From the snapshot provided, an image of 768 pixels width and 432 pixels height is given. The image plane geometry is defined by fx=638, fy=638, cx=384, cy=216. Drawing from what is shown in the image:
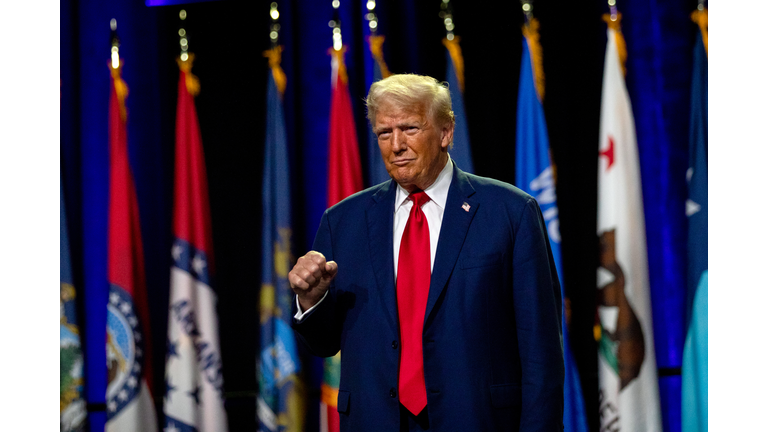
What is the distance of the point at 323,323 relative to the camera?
5.68 feet

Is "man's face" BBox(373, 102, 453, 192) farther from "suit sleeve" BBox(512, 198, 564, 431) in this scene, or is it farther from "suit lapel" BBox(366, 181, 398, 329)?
"suit sleeve" BBox(512, 198, 564, 431)

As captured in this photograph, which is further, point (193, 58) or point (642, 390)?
point (193, 58)

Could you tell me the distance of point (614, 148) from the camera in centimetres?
314

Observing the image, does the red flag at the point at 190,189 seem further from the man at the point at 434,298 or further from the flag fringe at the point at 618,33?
the flag fringe at the point at 618,33

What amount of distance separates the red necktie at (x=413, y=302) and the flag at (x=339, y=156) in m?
1.56

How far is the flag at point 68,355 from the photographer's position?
3.32 meters

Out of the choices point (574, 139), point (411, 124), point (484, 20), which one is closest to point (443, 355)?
point (411, 124)

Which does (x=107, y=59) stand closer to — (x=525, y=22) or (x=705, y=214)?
(x=525, y=22)

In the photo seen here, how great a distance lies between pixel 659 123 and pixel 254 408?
2634 mm

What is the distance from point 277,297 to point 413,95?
6.06ft

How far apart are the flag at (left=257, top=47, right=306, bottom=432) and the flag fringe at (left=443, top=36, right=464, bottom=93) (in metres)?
0.92

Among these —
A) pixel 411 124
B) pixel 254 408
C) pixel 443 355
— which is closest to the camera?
pixel 443 355

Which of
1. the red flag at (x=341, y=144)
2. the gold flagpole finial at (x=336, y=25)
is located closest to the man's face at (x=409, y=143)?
the red flag at (x=341, y=144)

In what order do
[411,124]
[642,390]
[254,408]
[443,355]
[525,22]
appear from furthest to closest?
1. [254,408]
2. [525,22]
3. [642,390]
4. [411,124]
5. [443,355]
